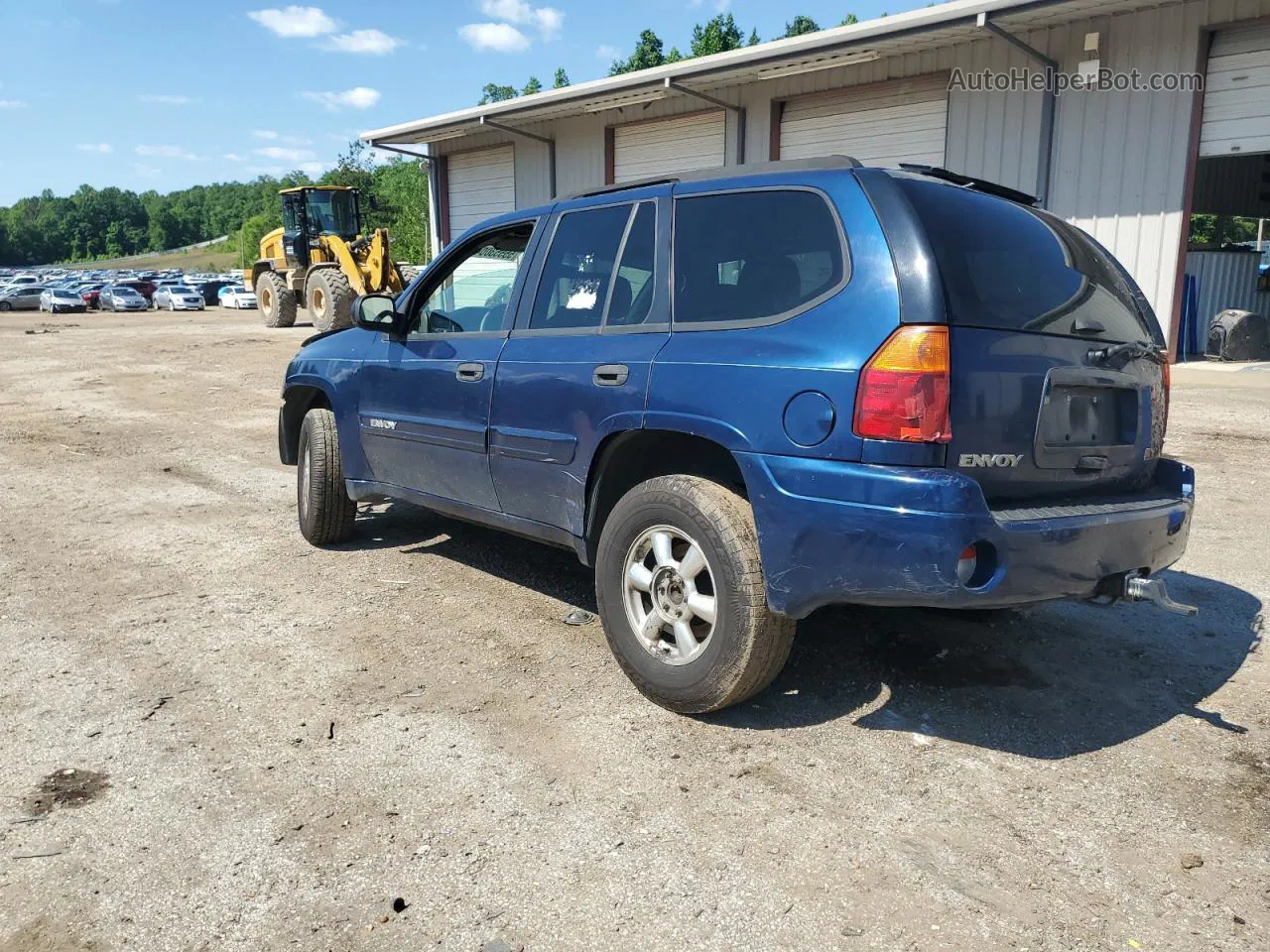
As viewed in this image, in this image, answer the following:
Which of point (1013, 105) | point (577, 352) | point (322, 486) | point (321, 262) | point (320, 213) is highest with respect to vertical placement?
point (1013, 105)

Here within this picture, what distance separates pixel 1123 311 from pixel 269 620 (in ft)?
12.4

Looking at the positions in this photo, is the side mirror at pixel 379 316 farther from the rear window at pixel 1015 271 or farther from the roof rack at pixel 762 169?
the rear window at pixel 1015 271

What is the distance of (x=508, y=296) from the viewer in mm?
4414

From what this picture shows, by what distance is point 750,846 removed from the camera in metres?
2.67

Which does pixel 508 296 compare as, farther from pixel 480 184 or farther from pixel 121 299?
pixel 121 299

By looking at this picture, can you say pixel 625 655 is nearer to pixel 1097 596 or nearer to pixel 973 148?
pixel 1097 596

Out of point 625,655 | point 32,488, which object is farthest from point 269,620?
point 32,488

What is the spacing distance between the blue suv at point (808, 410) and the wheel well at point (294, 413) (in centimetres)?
186

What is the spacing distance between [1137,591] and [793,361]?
1.35 metres

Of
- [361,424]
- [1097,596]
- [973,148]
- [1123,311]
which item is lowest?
[1097,596]

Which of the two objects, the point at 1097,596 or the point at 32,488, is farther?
the point at 32,488

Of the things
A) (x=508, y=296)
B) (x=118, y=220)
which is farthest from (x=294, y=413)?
(x=118, y=220)

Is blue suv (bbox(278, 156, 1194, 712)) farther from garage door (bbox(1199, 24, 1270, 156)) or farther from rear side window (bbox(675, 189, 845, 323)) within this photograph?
garage door (bbox(1199, 24, 1270, 156))

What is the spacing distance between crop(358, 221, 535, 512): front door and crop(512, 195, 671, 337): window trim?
13 centimetres
